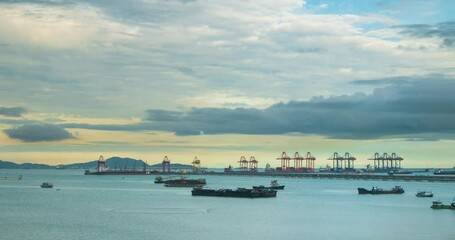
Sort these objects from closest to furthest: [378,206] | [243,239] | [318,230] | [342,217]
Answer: [243,239]
[318,230]
[342,217]
[378,206]

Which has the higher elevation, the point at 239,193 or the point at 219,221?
the point at 239,193

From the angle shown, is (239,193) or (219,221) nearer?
(219,221)

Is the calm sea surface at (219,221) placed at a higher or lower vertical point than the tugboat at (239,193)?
lower

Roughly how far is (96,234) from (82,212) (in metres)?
29.9

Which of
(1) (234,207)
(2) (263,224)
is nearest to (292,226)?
(2) (263,224)

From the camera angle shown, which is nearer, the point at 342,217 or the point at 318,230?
the point at 318,230

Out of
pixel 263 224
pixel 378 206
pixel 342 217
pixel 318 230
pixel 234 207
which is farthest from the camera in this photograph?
pixel 378 206

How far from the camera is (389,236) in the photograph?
73.1m

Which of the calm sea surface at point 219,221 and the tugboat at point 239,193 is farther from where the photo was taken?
the tugboat at point 239,193

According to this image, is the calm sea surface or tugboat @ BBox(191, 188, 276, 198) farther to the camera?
tugboat @ BBox(191, 188, 276, 198)

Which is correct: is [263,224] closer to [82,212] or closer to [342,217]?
[342,217]

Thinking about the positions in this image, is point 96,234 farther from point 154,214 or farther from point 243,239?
point 154,214

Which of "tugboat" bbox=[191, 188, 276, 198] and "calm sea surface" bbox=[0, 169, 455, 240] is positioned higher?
"tugboat" bbox=[191, 188, 276, 198]

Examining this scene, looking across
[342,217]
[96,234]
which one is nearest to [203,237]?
[96,234]
